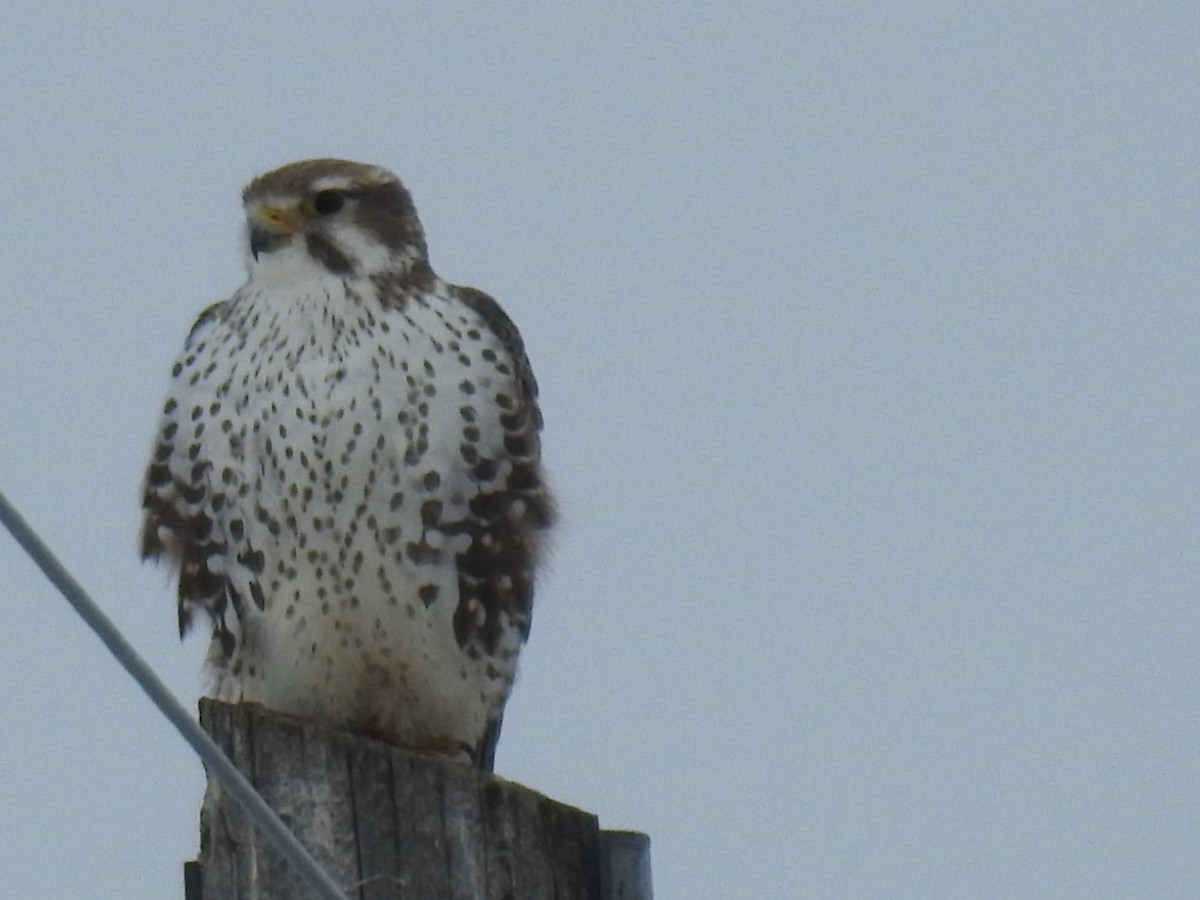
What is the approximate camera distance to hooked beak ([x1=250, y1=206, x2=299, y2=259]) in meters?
5.93

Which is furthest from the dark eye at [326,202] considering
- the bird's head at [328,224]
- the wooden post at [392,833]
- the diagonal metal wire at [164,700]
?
the diagonal metal wire at [164,700]

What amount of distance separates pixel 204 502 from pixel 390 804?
2035 mm

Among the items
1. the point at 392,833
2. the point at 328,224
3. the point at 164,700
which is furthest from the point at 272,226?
the point at 164,700

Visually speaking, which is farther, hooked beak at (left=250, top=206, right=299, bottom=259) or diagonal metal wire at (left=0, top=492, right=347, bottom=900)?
hooked beak at (left=250, top=206, right=299, bottom=259)

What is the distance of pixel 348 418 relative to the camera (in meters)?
5.39

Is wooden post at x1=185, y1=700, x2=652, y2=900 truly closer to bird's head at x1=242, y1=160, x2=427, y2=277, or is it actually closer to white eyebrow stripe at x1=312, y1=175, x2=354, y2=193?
bird's head at x1=242, y1=160, x2=427, y2=277

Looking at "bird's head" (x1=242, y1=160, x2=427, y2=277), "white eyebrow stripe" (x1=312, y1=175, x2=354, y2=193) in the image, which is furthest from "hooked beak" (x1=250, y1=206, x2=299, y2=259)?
"white eyebrow stripe" (x1=312, y1=175, x2=354, y2=193)

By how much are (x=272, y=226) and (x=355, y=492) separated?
0.86 meters

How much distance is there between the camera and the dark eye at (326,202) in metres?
6.00

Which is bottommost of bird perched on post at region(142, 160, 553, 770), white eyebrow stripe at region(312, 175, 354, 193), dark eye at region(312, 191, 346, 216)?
bird perched on post at region(142, 160, 553, 770)

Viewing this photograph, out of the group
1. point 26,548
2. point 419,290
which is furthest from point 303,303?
point 26,548

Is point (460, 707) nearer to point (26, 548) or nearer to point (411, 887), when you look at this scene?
point (411, 887)

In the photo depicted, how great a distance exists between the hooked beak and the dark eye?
0.07 metres

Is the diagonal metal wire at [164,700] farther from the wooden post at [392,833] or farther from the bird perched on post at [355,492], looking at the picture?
the bird perched on post at [355,492]
